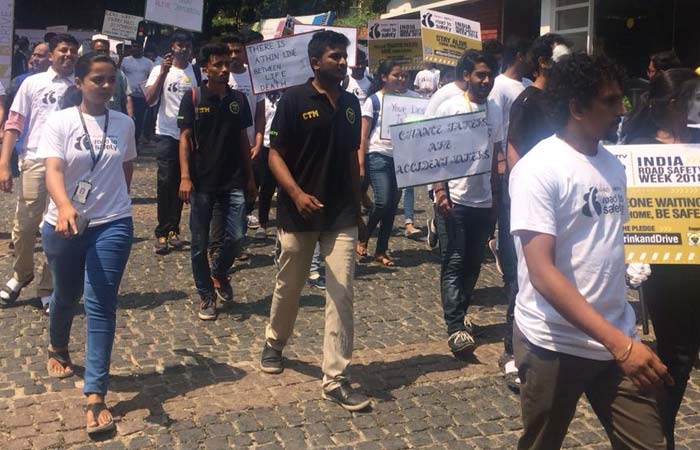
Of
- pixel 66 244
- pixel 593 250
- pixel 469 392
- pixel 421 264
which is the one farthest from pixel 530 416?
pixel 421 264

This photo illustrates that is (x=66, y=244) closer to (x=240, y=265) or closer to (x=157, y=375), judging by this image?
(x=157, y=375)

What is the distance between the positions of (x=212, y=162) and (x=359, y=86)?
4.51m

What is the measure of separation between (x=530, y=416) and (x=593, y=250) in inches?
25.3

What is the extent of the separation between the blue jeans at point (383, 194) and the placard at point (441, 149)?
254 centimetres

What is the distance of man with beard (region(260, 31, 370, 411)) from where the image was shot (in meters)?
5.12

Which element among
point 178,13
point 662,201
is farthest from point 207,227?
point 178,13

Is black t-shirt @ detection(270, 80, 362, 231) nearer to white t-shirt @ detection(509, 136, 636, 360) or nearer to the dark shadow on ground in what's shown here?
the dark shadow on ground

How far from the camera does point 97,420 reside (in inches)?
183

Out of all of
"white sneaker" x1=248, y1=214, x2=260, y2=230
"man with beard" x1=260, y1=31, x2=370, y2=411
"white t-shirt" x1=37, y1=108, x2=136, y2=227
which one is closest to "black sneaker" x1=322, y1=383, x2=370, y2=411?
"man with beard" x1=260, y1=31, x2=370, y2=411

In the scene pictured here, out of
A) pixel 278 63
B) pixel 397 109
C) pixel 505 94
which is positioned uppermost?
pixel 278 63

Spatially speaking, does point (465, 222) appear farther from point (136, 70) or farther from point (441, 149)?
point (136, 70)

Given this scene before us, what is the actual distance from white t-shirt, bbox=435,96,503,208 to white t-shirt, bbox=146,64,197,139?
3506mm

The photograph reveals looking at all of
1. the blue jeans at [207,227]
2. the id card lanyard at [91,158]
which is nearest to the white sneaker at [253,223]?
the blue jeans at [207,227]

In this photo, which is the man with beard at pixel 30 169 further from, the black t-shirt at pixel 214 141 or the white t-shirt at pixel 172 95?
the white t-shirt at pixel 172 95
